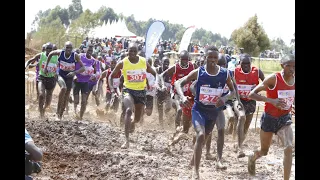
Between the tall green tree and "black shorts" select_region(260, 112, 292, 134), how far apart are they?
35422mm

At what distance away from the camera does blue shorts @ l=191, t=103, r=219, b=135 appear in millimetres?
7699

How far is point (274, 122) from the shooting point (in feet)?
23.7

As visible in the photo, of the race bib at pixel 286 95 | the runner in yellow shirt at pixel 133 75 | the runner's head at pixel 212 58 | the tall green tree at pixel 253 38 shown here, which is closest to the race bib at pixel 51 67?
the runner in yellow shirt at pixel 133 75

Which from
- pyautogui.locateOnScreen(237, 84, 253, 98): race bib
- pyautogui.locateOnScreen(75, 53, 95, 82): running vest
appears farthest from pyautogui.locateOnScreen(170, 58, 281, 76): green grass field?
pyautogui.locateOnScreen(237, 84, 253, 98): race bib

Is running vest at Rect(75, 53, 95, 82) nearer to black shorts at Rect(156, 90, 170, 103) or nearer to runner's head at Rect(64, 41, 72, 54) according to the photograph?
runner's head at Rect(64, 41, 72, 54)

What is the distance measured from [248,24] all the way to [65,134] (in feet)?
112

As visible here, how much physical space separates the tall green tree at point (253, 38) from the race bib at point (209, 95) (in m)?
35.0

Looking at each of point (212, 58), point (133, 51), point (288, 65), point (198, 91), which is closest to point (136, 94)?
point (133, 51)

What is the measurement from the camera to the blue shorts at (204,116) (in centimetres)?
770

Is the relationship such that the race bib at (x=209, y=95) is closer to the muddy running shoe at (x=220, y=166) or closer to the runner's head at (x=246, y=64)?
the muddy running shoe at (x=220, y=166)

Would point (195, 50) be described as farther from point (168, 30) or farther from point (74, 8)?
point (168, 30)

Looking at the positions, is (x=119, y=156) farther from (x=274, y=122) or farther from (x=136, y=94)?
(x=274, y=122)

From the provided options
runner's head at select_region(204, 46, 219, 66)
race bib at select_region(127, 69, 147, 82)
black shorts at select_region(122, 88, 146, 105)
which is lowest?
black shorts at select_region(122, 88, 146, 105)
